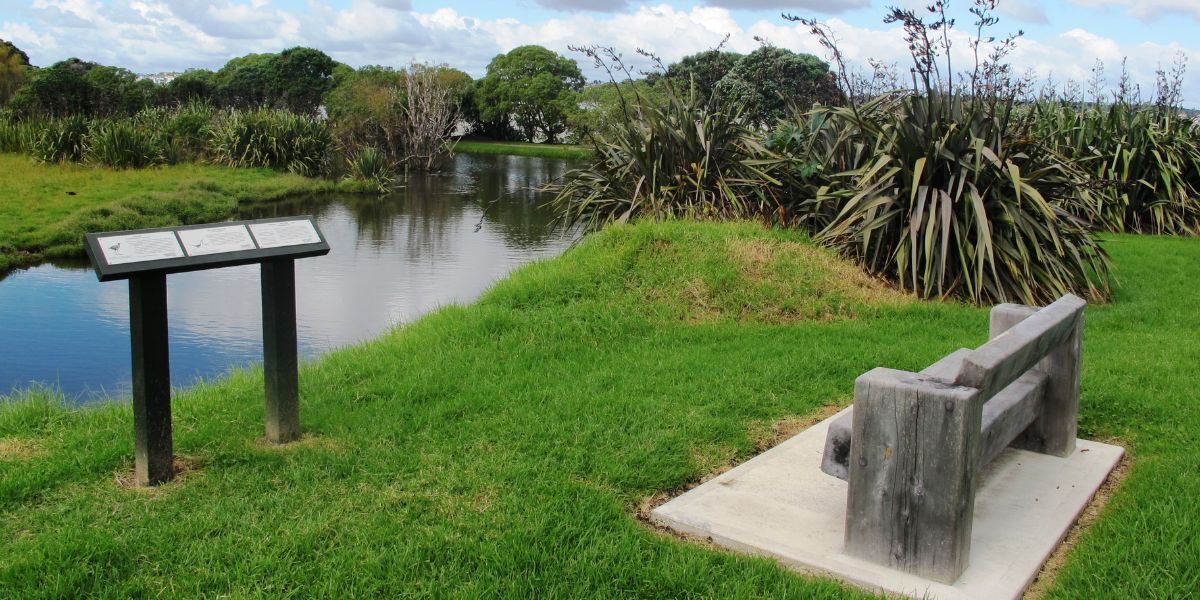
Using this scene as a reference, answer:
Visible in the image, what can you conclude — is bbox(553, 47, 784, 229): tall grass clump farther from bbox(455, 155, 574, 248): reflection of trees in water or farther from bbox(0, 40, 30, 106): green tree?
bbox(0, 40, 30, 106): green tree

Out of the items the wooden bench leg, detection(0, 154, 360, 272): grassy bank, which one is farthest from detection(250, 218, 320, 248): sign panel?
detection(0, 154, 360, 272): grassy bank

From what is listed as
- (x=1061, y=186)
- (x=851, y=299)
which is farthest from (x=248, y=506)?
(x=1061, y=186)

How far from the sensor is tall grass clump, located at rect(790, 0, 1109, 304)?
7.29m

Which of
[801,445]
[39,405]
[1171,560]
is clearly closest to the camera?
[1171,560]

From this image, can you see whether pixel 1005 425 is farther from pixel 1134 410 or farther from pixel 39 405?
pixel 39 405

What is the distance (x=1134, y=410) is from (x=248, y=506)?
12.7 ft

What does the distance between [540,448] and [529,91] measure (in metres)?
46.1

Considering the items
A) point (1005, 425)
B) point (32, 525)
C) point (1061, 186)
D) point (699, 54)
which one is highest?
point (699, 54)

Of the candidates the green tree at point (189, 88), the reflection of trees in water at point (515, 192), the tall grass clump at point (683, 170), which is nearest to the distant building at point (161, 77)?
the green tree at point (189, 88)

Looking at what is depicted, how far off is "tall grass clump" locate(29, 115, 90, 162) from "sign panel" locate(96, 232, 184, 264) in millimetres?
20999

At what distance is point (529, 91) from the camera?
48.7 m

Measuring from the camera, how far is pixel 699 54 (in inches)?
1324

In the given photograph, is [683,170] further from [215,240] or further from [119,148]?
[119,148]

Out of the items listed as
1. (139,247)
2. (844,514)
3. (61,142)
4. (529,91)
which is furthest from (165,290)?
(529,91)
